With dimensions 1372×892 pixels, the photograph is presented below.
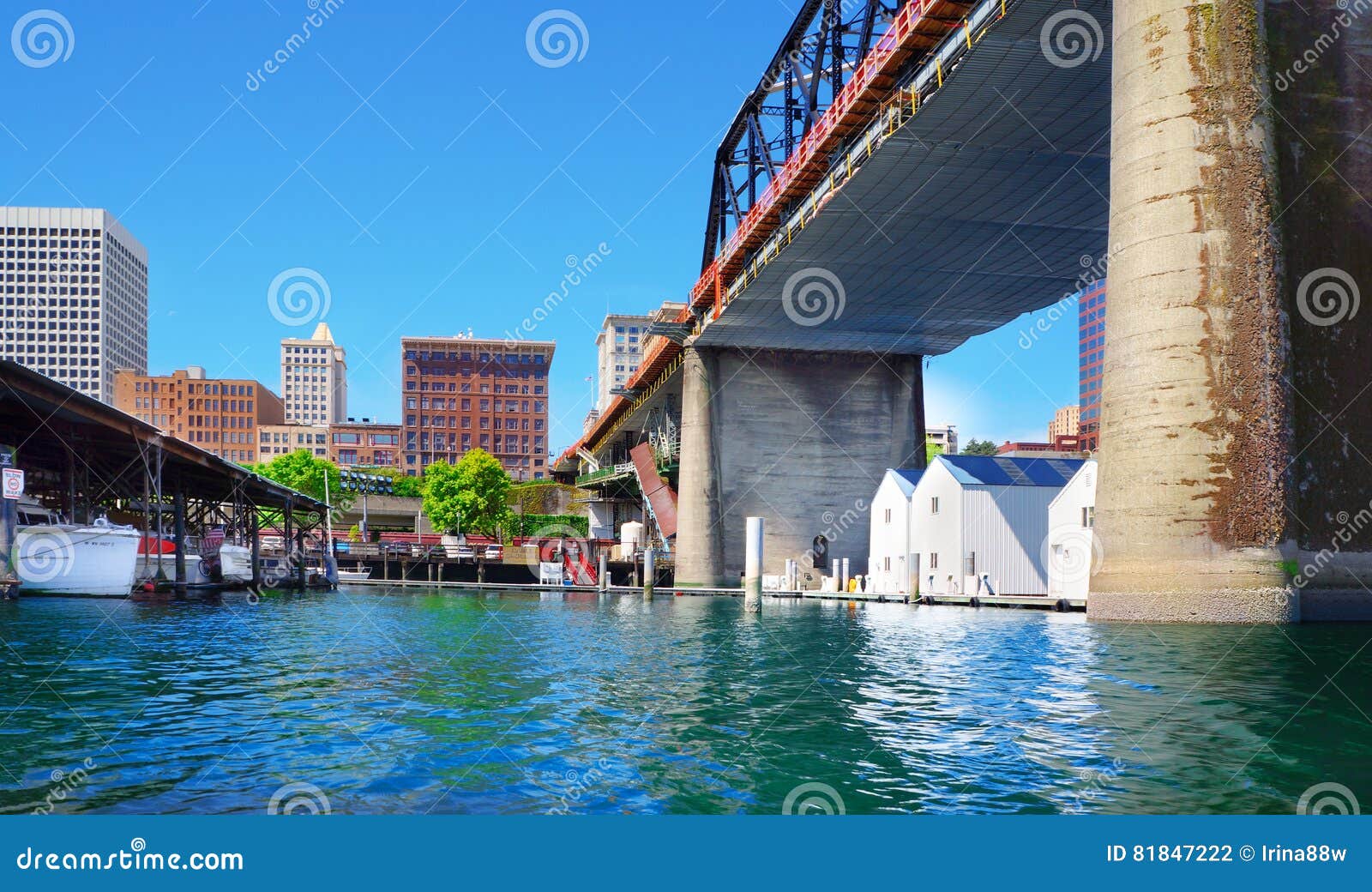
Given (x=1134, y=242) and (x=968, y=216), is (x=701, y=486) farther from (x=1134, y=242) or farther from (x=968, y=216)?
(x=1134, y=242)

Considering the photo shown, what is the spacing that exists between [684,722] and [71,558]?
40.3 metres

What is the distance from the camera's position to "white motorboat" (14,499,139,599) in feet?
153

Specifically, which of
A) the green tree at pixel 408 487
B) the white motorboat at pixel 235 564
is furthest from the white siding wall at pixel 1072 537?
the green tree at pixel 408 487

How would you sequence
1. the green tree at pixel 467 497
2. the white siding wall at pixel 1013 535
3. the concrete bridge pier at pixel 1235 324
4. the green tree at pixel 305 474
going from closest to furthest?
the concrete bridge pier at pixel 1235 324, the white siding wall at pixel 1013 535, the green tree at pixel 467 497, the green tree at pixel 305 474

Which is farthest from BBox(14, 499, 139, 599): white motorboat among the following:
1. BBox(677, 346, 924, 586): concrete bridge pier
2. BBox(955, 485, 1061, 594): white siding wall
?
BBox(677, 346, 924, 586): concrete bridge pier

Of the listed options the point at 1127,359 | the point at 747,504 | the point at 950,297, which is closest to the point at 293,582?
the point at 747,504

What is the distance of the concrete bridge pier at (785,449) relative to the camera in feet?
273

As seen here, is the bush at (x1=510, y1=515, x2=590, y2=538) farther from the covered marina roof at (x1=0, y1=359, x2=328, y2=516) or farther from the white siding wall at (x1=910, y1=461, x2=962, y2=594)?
the white siding wall at (x1=910, y1=461, x2=962, y2=594)

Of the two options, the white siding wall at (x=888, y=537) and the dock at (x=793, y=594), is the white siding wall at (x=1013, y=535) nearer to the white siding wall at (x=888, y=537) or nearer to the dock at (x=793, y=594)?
the dock at (x=793, y=594)

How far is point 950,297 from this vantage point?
73.5m

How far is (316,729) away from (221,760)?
230cm

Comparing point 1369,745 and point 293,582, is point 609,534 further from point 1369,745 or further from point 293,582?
point 1369,745

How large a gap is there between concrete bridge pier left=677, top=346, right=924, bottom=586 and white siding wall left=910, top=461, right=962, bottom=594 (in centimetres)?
1959

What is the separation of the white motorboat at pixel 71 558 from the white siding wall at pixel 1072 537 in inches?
1615
